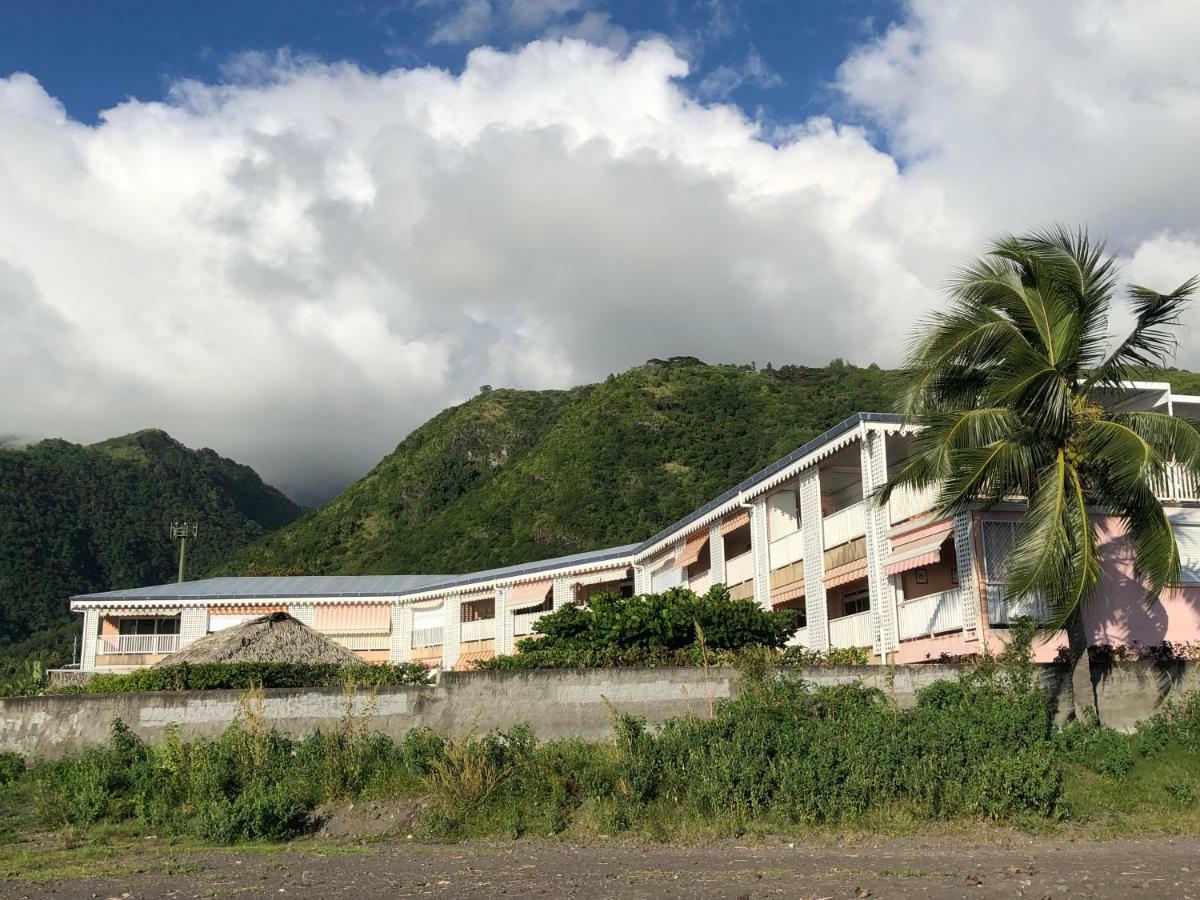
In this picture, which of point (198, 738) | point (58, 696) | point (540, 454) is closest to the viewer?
point (198, 738)

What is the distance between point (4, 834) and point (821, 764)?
1070 cm

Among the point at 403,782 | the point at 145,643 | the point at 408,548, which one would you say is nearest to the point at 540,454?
the point at 408,548

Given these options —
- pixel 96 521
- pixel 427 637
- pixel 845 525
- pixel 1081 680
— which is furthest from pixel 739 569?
pixel 96 521

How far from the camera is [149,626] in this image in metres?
39.3

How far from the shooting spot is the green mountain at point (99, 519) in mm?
82375

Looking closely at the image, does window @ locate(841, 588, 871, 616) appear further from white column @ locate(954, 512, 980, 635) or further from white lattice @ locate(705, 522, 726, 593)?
white column @ locate(954, 512, 980, 635)

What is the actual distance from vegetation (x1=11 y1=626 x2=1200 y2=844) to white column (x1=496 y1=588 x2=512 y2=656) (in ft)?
62.5

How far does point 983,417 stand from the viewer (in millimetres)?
15781

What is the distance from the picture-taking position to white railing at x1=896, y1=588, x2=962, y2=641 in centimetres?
2019

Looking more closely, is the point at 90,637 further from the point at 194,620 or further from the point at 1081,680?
the point at 1081,680

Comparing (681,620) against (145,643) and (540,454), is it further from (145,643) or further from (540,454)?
(540,454)

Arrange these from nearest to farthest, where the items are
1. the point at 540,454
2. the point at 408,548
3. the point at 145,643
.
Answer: the point at 145,643
the point at 408,548
the point at 540,454

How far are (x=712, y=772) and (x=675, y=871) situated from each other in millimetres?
2772

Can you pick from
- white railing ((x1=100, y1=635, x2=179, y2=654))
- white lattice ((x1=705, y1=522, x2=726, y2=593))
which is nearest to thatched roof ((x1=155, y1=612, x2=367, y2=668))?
white lattice ((x1=705, y1=522, x2=726, y2=593))
